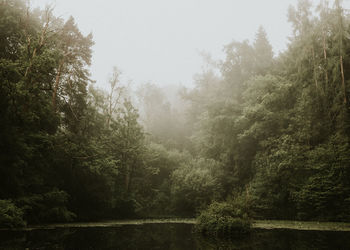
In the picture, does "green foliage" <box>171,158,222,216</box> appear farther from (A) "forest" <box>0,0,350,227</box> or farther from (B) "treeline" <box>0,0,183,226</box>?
(B) "treeline" <box>0,0,183,226</box>

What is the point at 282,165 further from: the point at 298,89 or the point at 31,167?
the point at 31,167

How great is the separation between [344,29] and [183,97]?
2697cm

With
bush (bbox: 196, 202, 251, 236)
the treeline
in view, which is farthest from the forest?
bush (bbox: 196, 202, 251, 236)

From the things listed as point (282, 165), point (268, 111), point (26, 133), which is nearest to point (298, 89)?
point (268, 111)

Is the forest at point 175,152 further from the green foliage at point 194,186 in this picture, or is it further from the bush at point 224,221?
the bush at point 224,221

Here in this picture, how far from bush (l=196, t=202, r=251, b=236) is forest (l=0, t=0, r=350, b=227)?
9.6 inches

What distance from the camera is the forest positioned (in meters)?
15.1

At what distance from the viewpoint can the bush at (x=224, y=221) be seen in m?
13.1

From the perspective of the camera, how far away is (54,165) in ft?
68.5

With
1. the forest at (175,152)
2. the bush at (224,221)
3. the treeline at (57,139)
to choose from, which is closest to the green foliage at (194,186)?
the forest at (175,152)

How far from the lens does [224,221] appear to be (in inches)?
520

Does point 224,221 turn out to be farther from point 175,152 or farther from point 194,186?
point 175,152

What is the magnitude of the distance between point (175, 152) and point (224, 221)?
849 inches

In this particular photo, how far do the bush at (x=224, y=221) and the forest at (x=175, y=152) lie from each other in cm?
24
